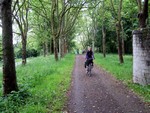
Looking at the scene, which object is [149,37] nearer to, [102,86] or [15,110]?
[102,86]

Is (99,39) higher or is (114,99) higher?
(99,39)

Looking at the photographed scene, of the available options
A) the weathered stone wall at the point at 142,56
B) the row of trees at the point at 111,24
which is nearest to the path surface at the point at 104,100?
the weathered stone wall at the point at 142,56

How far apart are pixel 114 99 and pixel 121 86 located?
8.87 ft

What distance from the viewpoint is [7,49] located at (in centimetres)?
941

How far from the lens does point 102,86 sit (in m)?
12.4

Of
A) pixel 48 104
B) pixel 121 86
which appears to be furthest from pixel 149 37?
pixel 48 104

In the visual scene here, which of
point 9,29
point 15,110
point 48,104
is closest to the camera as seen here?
point 15,110

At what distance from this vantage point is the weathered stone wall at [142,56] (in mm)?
11969

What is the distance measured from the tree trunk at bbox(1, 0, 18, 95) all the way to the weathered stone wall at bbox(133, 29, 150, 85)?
247 inches

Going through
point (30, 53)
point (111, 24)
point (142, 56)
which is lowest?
point (30, 53)

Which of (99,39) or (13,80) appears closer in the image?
(13,80)

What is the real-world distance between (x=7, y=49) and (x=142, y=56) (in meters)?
6.59

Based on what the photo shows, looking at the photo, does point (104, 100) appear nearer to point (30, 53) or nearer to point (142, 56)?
point (142, 56)

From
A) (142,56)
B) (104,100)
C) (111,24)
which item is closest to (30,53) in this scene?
(111,24)
